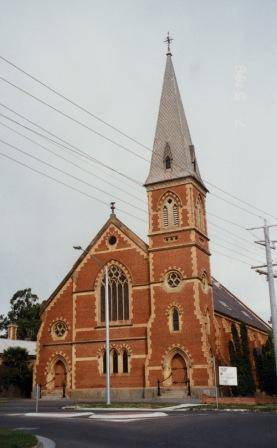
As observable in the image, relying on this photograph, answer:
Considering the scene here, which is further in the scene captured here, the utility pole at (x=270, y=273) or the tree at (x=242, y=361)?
the tree at (x=242, y=361)

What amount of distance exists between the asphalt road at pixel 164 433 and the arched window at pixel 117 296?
21.6 m

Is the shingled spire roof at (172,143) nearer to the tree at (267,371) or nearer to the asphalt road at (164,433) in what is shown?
the tree at (267,371)

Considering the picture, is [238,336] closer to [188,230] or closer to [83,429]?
[188,230]

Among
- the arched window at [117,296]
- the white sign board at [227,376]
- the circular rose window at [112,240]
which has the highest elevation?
the circular rose window at [112,240]

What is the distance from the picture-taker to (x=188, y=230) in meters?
40.5

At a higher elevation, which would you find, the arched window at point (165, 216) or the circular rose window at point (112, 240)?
the arched window at point (165, 216)

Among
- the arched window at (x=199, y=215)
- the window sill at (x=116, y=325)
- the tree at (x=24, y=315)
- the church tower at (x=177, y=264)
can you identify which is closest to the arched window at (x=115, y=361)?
the window sill at (x=116, y=325)

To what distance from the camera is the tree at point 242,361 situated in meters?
41.1

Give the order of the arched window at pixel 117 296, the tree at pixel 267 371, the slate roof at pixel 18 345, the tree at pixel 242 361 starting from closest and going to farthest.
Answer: the tree at pixel 242 361 → the arched window at pixel 117 296 → the tree at pixel 267 371 → the slate roof at pixel 18 345

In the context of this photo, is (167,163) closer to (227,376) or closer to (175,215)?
(175,215)

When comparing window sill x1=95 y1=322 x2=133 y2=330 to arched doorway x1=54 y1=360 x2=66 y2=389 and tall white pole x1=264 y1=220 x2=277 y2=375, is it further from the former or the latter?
tall white pole x1=264 y1=220 x2=277 y2=375

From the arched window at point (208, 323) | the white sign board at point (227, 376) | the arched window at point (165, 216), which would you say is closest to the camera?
the white sign board at point (227, 376)

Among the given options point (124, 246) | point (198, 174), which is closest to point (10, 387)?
point (124, 246)

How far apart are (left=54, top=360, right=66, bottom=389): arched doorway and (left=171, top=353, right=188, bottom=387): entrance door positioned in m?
10.1
